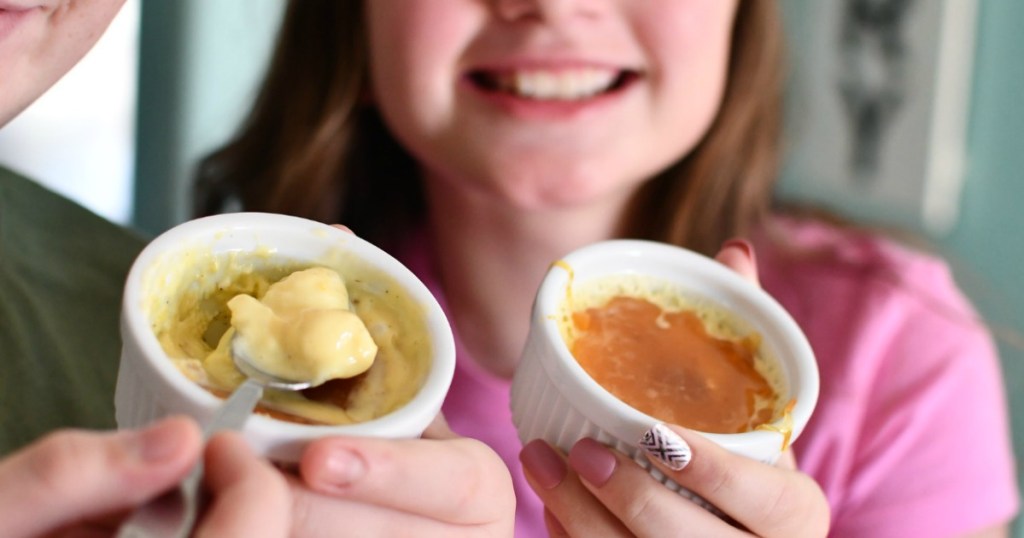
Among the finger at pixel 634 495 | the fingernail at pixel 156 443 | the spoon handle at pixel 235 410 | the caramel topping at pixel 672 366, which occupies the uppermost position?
the fingernail at pixel 156 443

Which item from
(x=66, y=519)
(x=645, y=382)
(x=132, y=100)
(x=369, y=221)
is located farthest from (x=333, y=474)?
(x=132, y=100)

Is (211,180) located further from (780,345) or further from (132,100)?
(780,345)

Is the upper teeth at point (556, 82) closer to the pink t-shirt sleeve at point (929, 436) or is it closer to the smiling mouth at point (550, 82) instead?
the smiling mouth at point (550, 82)

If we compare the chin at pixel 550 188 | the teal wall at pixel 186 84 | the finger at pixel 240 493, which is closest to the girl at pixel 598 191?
the chin at pixel 550 188

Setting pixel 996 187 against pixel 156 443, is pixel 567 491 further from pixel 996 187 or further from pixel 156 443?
pixel 996 187

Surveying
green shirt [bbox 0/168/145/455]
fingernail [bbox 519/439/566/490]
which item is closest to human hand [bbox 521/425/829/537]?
fingernail [bbox 519/439/566/490]
